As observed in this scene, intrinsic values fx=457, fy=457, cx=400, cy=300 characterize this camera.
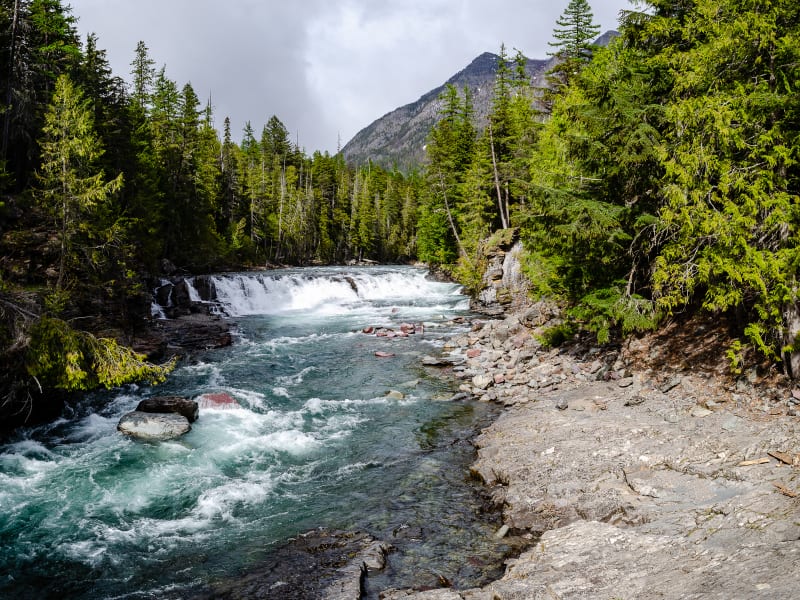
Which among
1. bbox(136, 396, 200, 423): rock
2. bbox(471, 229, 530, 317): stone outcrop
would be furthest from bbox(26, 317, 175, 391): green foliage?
bbox(471, 229, 530, 317): stone outcrop

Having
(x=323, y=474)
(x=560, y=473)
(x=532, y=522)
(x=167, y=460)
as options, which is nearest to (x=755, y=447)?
(x=560, y=473)

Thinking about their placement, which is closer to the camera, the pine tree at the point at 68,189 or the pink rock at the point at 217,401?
the pink rock at the point at 217,401

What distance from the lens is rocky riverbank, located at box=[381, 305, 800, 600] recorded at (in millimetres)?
4821

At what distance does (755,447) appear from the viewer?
7.07 meters

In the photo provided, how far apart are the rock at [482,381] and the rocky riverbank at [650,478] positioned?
1.55m

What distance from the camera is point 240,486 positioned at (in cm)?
952

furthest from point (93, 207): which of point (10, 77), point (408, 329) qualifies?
point (408, 329)

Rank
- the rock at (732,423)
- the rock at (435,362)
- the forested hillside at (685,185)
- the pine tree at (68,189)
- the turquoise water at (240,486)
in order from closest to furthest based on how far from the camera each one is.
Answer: the turquoise water at (240,486), the rock at (732,423), the forested hillside at (685,185), the pine tree at (68,189), the rock at (435,362)

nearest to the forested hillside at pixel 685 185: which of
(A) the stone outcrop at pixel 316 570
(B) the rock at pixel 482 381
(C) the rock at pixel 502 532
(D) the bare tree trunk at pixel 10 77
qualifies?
(B) the rock at pixel 482 381

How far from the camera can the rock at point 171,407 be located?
42.0 feet

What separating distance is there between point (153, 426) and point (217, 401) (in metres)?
2.30

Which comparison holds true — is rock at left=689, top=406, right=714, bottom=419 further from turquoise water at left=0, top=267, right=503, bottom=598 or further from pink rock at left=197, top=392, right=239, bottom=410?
pink rock at left=197, top=392, right=239, bottom=410

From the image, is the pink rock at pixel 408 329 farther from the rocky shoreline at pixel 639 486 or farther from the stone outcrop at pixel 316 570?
the stone outcrop at pixel 316 570

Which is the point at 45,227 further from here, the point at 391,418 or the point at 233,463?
the point at 391,418
